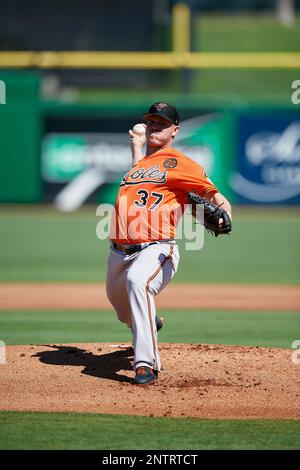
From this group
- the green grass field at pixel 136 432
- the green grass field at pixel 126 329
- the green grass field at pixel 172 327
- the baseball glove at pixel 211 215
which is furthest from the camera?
the green grass field at pixel 172 327

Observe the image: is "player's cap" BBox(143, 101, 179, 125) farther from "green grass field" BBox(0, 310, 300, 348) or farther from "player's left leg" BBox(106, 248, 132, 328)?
"green grass field" BBox(0, 310, 300, 348)

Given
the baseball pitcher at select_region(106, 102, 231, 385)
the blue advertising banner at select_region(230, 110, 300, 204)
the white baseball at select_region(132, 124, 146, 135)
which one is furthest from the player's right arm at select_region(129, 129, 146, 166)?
the blue advertising banner at select_region(230, 110, 300, 204)

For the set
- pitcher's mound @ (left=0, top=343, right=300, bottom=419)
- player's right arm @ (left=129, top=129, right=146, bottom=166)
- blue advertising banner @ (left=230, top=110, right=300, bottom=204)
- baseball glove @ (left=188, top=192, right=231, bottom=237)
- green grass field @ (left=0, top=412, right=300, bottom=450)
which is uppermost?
blue advertising banner @ (left=230, top=110, right=300, bottom=204)

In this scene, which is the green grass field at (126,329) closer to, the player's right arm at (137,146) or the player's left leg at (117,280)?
the player's left leg at (117,280)

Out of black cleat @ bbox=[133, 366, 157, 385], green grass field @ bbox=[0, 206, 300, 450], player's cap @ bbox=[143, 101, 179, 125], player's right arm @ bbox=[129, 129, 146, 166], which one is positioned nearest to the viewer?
green grass field @ bbox=[0, 206, 300, 450]

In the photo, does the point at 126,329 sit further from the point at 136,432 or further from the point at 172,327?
the point at 136,432

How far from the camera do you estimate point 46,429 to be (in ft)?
14.0

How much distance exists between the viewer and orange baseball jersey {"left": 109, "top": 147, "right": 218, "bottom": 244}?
523 centimetres

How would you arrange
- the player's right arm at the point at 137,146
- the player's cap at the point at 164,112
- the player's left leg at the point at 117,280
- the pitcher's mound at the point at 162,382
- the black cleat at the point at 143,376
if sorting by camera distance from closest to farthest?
the pitcher's mound at the point at 162,382, the black cleat at the point at 143,376, the player's cap at the point at 164,112, the player's left leg at the point at 117,280, the player's right arm at the point at 137,146

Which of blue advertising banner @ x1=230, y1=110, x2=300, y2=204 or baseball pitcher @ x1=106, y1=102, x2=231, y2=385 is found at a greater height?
blue advertising banner @ x1=230, y1=110, x2=300, y2=204

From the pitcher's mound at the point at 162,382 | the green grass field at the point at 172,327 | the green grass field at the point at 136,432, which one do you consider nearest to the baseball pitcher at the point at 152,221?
the pitcher's mound at the point at 162,382

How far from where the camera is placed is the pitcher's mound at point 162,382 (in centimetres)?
476

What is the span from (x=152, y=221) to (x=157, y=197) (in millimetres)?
146

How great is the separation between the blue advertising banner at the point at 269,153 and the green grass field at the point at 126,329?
2.15 feet
